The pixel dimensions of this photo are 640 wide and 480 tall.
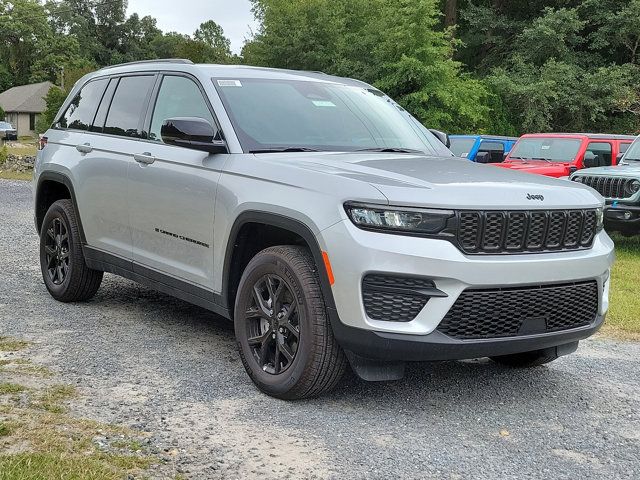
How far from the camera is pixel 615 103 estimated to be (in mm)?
31109

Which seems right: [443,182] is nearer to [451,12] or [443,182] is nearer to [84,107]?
[84,107]

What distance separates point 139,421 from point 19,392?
2.67ft

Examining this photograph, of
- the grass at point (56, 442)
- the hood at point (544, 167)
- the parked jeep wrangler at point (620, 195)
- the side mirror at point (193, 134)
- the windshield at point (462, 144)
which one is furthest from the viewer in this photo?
the windshield at point (462, 144)

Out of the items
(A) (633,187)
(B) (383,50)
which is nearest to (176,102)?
(A) (633,187)

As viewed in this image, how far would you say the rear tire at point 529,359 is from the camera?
4957 mm

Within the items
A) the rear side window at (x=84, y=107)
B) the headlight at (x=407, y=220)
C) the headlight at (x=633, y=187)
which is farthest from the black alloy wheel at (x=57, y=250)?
the headlight at (x=633, y=187)

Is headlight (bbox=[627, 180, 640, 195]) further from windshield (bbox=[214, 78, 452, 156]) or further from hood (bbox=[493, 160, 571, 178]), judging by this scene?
windshield (bbox=[214, 78, 452, 156])

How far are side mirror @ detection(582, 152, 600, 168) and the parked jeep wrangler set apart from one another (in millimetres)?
2268

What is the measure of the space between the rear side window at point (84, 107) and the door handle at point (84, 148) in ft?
0.80

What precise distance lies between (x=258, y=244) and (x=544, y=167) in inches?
412

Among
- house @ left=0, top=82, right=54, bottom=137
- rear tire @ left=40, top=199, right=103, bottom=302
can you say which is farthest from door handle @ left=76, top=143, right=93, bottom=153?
house @ left=0, top=82, right=54, bottom=137

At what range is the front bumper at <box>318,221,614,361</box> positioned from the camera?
3840 millimetres

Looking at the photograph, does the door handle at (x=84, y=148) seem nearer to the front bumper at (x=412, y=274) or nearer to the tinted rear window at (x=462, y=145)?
the front bumper at (x=412, y=274)

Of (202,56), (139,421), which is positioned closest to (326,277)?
(139,421)
